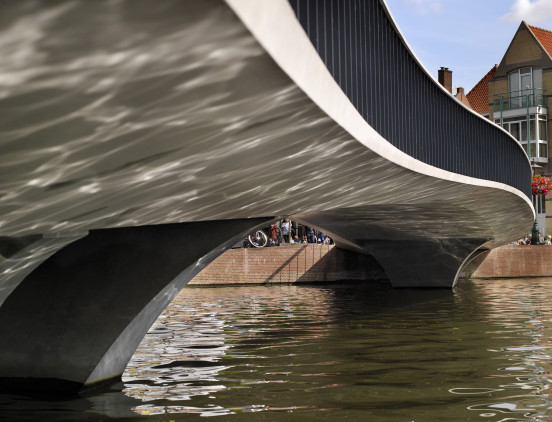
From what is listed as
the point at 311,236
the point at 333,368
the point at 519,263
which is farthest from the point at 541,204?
the point at 333,368

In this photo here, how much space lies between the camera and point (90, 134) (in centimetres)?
400

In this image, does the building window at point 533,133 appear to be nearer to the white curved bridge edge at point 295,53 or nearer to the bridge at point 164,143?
the bridge at point 164,143

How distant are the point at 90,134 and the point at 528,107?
47.8 m

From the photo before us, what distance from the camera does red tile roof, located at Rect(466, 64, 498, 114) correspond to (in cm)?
5622

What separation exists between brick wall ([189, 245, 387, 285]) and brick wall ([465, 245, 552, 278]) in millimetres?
6916

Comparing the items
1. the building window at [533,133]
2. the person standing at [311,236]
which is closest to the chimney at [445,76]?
the building window at [533,133]

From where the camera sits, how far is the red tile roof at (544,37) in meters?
51.1

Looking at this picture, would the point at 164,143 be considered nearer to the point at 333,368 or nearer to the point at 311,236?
the point at 333,368

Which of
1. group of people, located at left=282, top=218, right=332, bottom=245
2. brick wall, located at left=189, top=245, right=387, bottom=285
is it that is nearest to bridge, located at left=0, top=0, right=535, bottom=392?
brick wall, located at left=189, top=245, right=387, bottom=285

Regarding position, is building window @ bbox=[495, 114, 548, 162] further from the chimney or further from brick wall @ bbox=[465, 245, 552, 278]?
brick wall @ bbox=[465, 245, 552, 278]

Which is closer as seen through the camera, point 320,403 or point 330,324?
point 320,403

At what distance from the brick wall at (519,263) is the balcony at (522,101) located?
1516cm

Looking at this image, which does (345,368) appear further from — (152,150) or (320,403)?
(152,150)

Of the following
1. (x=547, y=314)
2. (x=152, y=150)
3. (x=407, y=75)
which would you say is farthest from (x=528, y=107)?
(x=152, y=150)
